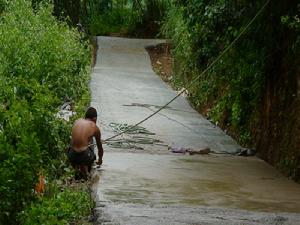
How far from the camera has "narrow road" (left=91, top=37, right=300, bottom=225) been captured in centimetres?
652

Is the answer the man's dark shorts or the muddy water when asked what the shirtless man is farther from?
the muddy water

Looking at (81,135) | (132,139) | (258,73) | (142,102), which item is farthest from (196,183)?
(142,102)

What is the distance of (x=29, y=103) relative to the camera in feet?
22.6

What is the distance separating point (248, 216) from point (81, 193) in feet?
6.50

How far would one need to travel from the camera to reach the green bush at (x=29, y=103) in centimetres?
572

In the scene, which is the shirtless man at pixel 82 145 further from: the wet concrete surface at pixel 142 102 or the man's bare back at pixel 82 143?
the wet concrete surface at pixel 142 102

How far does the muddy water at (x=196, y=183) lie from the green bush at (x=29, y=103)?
2.81ft

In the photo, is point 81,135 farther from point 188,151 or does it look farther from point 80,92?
point 80,92

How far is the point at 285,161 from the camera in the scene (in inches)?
395

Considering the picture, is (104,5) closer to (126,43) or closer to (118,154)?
(126,43)

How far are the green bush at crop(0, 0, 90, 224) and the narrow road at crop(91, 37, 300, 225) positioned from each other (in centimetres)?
82

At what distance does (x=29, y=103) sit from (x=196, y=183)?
2864mm

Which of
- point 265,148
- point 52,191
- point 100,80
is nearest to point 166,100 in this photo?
point 100,80

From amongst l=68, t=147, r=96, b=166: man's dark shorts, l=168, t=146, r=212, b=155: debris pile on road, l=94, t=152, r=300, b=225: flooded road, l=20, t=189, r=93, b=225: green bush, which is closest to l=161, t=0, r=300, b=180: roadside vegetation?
l=94, t=152, r=300, b=225: flooded road
